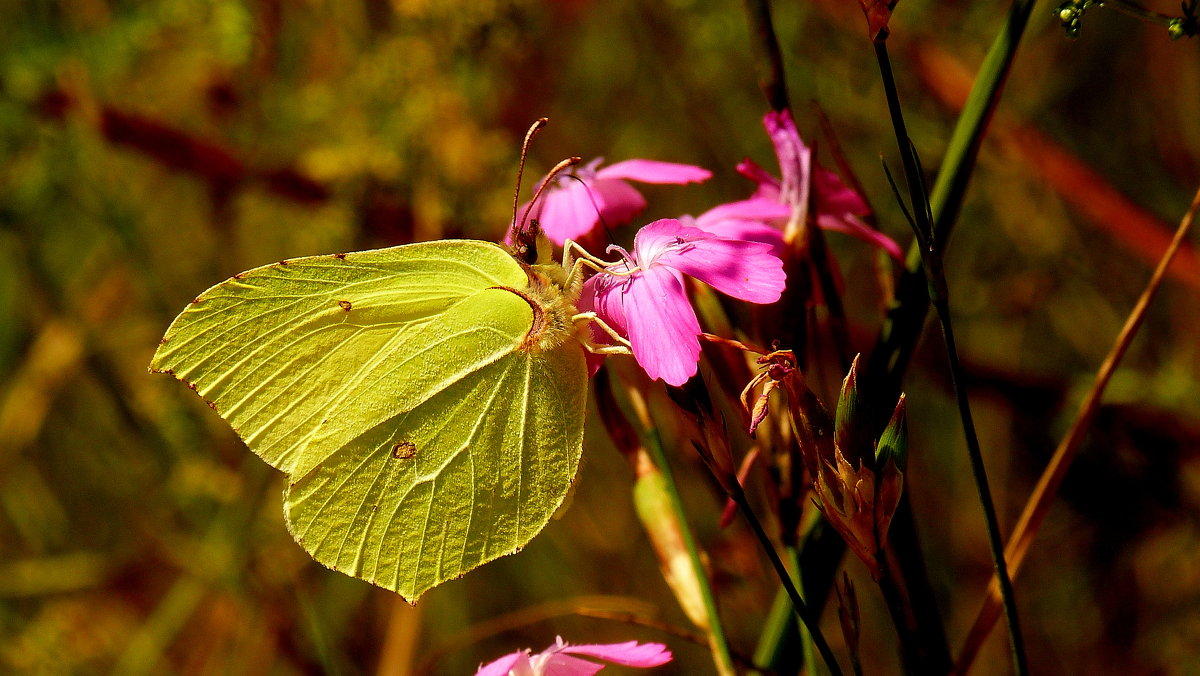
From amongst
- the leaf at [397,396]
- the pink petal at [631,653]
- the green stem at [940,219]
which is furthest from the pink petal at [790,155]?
the pink petal at [631,653]

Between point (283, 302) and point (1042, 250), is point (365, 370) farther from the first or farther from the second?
point (1042, 250)

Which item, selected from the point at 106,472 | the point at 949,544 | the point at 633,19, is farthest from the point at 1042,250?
the point at 106,472

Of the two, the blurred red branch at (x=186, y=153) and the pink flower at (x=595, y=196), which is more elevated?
the pink flower at (x=595, y=196)

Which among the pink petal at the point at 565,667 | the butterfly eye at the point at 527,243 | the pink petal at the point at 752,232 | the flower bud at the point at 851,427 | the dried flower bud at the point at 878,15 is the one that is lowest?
the pink petal at the point at 565,667

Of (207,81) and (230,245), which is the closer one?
(207,81)

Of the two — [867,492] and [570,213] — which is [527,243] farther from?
[867,492]

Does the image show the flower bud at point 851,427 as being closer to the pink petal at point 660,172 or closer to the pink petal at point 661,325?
the pink petal at point 661,325
